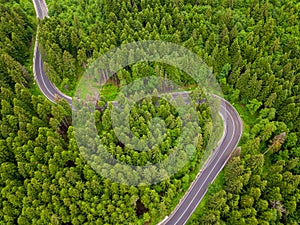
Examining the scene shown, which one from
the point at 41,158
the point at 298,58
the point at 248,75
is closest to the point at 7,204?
the point at 41,158

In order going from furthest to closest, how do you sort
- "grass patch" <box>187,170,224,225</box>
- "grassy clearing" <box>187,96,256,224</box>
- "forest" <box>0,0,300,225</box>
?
"grassy clearing" <box>187,96,256,224</box> → "grass patch" <box>187,170,224,225</box> → "forest" <box>0,0,300,225</box>

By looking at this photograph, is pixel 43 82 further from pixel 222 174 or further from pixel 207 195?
pixel 222 174

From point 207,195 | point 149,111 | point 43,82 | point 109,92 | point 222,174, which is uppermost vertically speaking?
point 43,82

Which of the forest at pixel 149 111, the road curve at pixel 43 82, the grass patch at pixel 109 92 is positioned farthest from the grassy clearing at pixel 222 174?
the road curve at pixel 43 82

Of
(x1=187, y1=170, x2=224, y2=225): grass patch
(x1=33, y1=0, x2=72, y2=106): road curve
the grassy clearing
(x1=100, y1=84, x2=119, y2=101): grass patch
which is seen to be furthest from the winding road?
(x1=100, y1=84, x2=119, y2=101): grass patch

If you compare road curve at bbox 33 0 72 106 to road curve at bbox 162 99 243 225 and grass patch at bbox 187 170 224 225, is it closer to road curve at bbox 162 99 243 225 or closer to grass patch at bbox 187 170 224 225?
road curve at bbox 162 99 243 225

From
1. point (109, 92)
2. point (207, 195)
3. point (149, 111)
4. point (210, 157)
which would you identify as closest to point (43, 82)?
point (109, 92)
